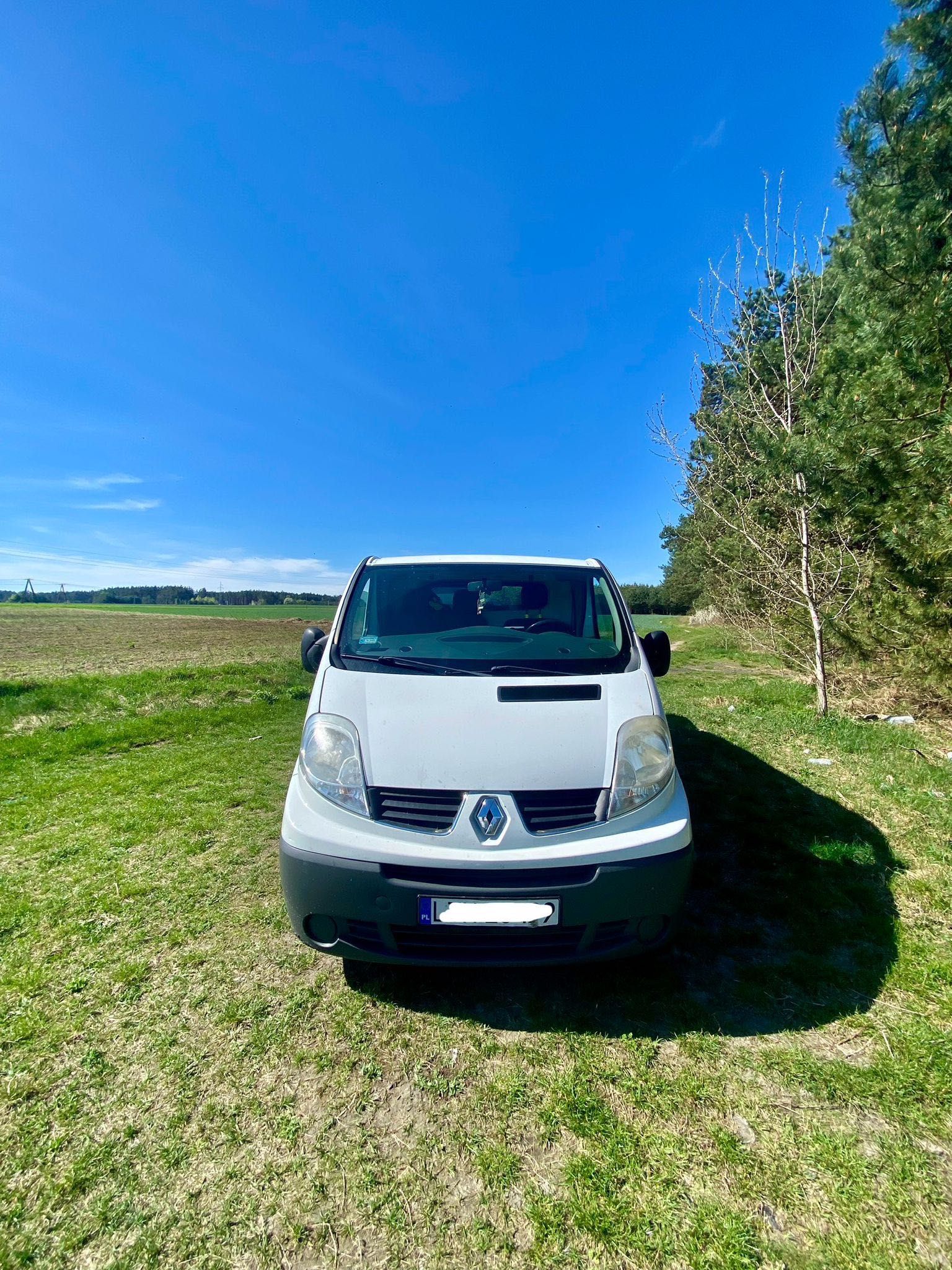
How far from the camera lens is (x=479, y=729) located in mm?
2172

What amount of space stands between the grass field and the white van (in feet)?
1.29

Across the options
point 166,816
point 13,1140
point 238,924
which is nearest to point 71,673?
point 166,816

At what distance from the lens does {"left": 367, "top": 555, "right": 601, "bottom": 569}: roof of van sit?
3.39 metres

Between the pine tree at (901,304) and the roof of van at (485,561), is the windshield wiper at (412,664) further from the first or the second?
the pine tree at (901,304)

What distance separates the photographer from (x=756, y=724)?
612 cm

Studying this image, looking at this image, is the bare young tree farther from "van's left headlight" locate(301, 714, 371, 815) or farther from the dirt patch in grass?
the dirt patch in grass

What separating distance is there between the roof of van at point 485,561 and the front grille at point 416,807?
173cm

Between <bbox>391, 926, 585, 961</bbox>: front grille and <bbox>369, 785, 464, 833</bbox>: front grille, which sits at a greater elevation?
<bbox>369, 785, 464, 833</bbox>: front grille

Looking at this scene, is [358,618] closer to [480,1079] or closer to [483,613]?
[483,613]

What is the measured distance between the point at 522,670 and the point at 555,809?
0.73 meters

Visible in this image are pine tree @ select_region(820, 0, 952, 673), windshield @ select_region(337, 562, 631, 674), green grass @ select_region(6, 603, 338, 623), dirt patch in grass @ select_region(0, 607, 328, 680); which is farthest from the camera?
green grass @ select_region(6, 603, 338, 623)

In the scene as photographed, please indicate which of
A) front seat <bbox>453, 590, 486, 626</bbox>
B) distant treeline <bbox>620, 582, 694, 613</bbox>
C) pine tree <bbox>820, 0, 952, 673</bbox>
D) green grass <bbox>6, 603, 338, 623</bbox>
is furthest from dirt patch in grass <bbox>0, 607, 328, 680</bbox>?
distant treeline <bbox>620, 582, 694, 613</bbox>

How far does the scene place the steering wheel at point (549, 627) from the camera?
10.5 feet

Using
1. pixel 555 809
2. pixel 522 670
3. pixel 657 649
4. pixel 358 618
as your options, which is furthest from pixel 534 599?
pixel 555 809
